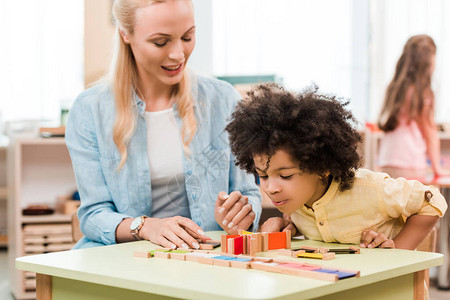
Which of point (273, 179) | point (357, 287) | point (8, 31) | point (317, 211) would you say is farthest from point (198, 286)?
point (8, 31)

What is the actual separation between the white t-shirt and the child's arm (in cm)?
66

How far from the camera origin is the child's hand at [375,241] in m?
1.36

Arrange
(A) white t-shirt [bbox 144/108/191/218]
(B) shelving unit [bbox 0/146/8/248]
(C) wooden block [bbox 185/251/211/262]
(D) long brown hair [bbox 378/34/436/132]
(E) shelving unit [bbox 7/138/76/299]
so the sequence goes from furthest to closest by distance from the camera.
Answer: (B) shelving unit [bbox 0/146/8/248]
(D) long brown hair [bbox 378/34/436/132]
(E) shelving unit [bbox 7/138/76/299]
(A) white t-shirt [bbox 144/108/191/218]
(C) wooden block [bbox 185/251/211/262]

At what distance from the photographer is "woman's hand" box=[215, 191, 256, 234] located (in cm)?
154

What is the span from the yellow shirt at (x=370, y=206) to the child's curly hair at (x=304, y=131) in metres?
0.03

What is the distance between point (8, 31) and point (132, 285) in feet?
15.9

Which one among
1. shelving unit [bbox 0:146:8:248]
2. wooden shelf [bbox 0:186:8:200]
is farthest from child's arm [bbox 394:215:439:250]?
shelving unit [bbox 0:146:8:248]

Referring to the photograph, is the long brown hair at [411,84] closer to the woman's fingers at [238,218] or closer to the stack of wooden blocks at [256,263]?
the woman's fingers at [238,218]

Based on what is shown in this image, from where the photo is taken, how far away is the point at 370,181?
1411mm

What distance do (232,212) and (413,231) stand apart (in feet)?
1.43

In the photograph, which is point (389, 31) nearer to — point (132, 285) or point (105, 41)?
point (105, 41)

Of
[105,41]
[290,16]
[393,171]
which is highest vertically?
[290,16]

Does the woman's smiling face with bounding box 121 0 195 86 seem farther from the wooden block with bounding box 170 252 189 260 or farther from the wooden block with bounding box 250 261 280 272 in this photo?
the wooden block with bounding box 250 261 280 272

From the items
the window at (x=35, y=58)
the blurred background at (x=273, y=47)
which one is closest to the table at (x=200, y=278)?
the blurred background at (x=273, y=47)
